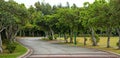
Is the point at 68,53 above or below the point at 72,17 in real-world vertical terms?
below

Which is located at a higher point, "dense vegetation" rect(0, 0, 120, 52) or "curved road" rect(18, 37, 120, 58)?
"dense vegetation" rect(0, 0, 120, 52)

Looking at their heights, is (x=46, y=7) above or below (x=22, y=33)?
above

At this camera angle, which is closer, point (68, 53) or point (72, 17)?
point (68, 53)

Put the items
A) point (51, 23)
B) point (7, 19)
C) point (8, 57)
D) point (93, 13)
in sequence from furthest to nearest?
1. point (51, 23)
2. point (93, 13)
3. point (7, 19)
4. point (8, 57)

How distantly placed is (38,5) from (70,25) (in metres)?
66.9

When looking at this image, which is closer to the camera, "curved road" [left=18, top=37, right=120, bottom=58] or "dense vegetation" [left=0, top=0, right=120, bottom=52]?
"curved road" [left=18, top=37, right=120, bottom=58]

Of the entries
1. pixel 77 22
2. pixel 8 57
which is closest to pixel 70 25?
pixel 77 22

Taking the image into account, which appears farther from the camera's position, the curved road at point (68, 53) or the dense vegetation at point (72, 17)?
the dense vegetation at point (72, 17)

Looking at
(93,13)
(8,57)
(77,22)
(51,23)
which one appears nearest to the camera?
(8,57)

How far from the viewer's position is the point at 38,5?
4815 inches

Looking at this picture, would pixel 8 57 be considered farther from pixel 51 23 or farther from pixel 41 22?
pixel 41 22

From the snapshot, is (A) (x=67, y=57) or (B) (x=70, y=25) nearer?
(A) (x=67, y=57)

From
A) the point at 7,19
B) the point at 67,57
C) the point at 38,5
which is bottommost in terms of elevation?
the point at 67,57

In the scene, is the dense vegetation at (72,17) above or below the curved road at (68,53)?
above
